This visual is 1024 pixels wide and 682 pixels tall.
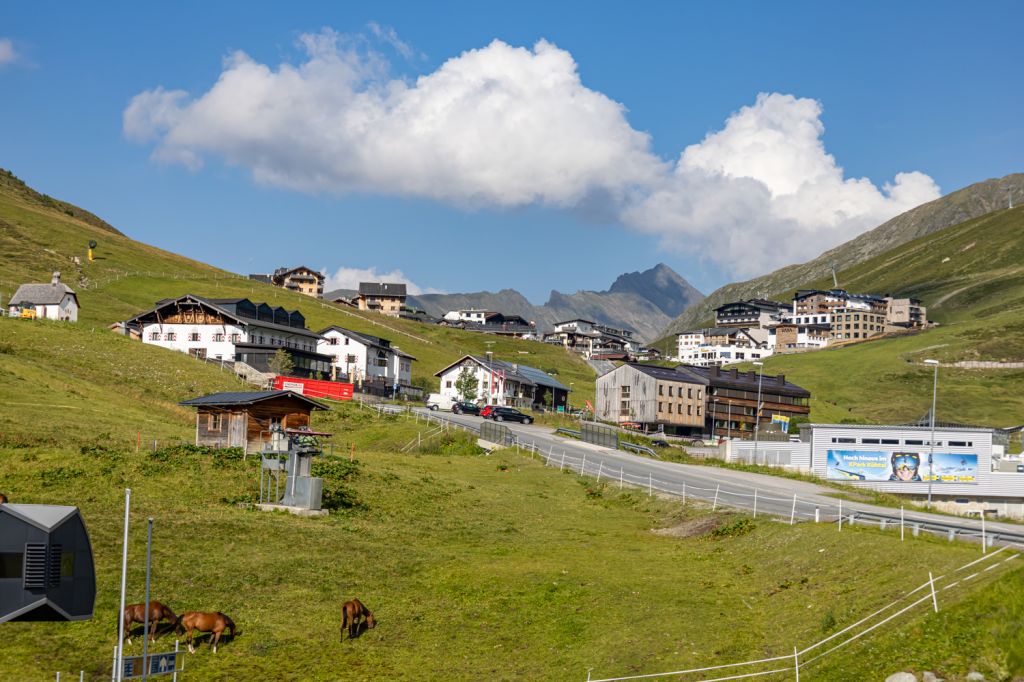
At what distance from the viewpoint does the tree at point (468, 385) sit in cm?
14250

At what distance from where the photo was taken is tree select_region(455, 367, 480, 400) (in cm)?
14250

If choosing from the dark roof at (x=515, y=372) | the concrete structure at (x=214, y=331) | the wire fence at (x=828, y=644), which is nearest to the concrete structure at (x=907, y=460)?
the dark roof at (x=515, y=372)

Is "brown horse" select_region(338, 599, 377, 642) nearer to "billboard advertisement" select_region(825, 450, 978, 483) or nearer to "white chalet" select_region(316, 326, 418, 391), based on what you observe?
"billboard advertisement" select_region(825, 450, 978, 483)

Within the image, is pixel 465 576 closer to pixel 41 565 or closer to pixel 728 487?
pixel 41 565

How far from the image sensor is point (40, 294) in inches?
5290

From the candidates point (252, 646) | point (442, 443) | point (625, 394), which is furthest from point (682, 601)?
point (625, 394)

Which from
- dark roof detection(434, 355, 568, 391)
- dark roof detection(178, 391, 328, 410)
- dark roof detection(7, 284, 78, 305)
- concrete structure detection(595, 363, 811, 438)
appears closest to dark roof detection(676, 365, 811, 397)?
concrete structure detection(595, 363, 811, 438)

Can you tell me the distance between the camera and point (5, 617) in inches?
582

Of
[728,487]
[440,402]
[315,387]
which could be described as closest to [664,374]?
[440,402]

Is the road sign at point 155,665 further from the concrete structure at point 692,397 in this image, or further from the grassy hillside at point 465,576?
the concrete structure at point 692,397

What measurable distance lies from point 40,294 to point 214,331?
26.5m

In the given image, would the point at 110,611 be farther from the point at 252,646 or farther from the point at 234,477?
the point at 234,477

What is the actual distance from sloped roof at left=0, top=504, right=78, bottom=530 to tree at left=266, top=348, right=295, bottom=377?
4324 inches

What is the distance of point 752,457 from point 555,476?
29865mm
